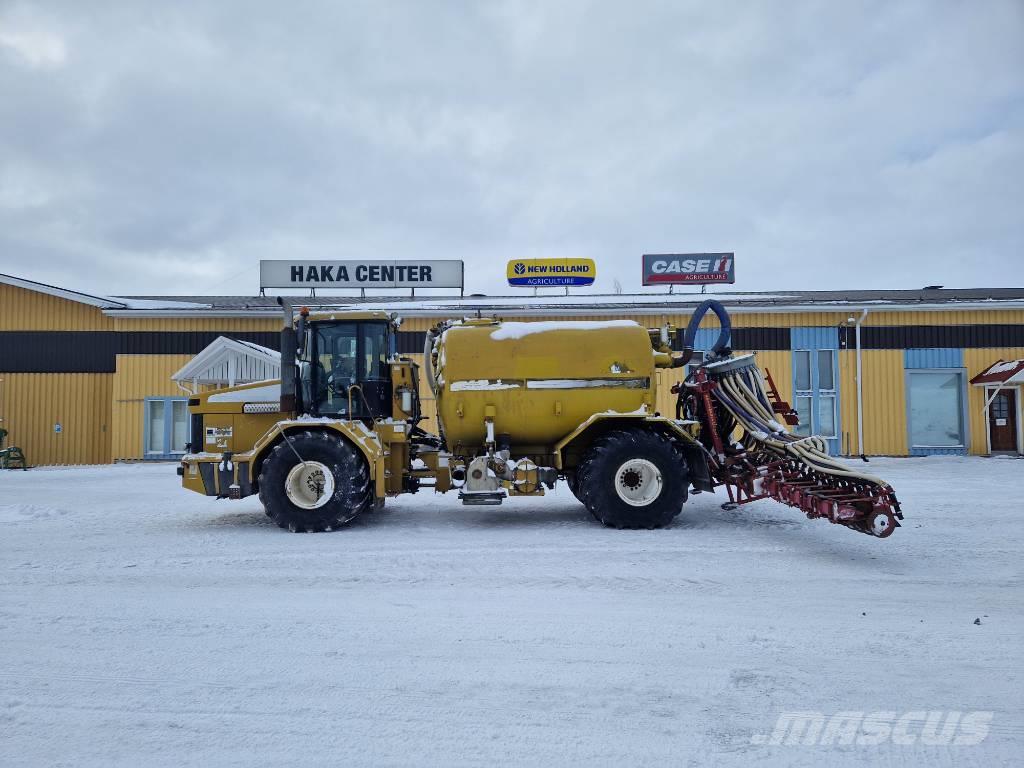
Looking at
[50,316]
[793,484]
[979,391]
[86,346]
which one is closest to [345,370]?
[793,484]

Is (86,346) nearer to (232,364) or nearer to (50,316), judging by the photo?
(50,316)

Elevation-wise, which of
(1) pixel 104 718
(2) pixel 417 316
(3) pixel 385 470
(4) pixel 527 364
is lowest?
(1) pixel 104 718

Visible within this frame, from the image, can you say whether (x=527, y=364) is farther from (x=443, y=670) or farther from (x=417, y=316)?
(x=417, y=316)

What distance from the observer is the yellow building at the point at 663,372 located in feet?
61.9

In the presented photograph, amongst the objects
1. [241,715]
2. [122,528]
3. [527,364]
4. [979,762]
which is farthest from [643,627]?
[122,528]

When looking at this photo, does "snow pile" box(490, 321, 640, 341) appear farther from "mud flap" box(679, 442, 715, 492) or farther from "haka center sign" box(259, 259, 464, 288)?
"haka center sign" box(259, 259, 464, 288)

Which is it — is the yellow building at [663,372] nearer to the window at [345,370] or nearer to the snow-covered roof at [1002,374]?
the snow-covered roof at [1002,374]

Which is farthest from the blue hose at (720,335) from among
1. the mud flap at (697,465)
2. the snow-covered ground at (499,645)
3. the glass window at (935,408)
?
the glass window at (935,408)

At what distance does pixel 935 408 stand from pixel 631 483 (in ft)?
53.7

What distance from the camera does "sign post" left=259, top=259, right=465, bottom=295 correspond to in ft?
75.7

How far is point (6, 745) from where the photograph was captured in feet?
8.78

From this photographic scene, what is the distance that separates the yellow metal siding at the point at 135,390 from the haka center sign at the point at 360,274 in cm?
489

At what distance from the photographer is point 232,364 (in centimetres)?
1744

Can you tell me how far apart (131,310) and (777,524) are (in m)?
19.9
